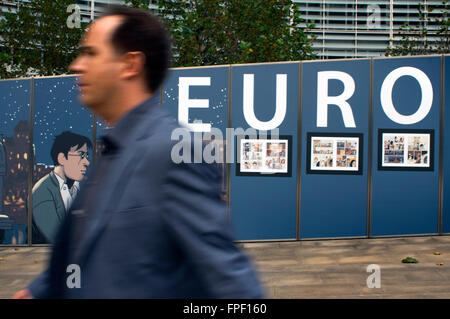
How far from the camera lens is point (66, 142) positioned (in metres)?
9.47

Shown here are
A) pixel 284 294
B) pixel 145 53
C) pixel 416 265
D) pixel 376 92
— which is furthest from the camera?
pixel 376 92

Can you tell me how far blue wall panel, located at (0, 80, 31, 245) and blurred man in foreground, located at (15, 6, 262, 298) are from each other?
27.9 feet

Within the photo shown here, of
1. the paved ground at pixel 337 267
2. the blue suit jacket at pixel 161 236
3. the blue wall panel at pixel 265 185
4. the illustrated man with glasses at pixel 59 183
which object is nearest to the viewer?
the blue suit jacket at pixel 161 236

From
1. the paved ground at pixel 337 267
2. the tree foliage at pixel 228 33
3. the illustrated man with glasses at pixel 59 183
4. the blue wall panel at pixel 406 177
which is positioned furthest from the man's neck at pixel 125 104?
the tree foliage at pixel 228 33

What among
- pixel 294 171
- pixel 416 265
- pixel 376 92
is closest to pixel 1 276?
pixel 294 171

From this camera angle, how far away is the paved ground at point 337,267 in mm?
5926

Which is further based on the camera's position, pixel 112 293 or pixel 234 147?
pixel 234 147

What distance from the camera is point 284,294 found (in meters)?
5.85

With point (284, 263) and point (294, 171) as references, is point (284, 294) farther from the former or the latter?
point (294, 171)

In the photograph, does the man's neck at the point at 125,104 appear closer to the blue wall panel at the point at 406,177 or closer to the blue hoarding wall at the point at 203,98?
the blue hoarding wall at the point at 203,98

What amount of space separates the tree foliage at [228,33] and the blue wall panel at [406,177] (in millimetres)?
7011

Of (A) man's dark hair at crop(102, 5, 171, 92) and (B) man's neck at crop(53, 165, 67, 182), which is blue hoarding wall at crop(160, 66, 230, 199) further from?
(A) man's dark hair at crop(102, 5, 171, 92)

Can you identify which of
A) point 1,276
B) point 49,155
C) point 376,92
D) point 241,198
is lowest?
point 1,276
